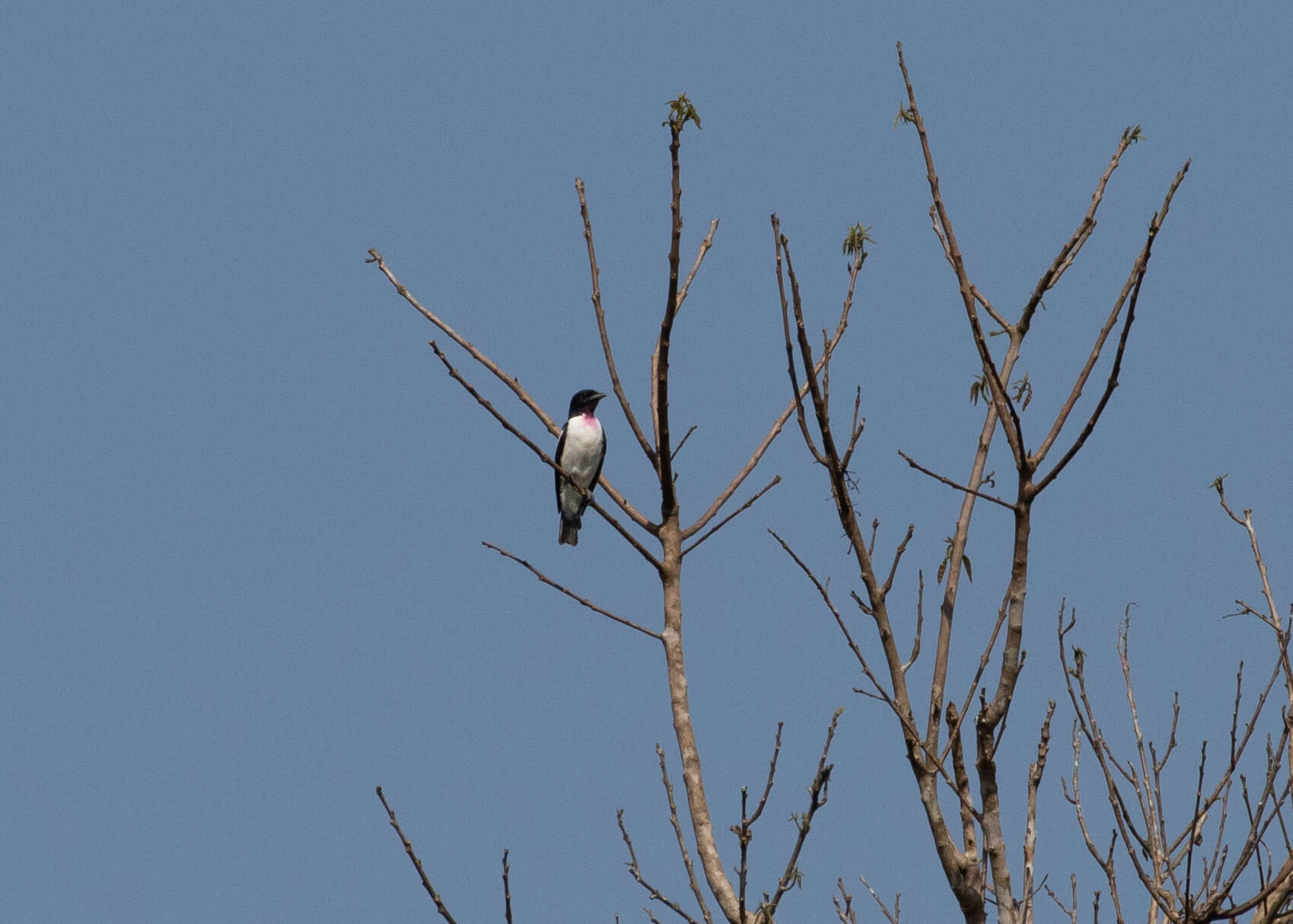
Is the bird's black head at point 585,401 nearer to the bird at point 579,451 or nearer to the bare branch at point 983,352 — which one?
the bird at point 579,451

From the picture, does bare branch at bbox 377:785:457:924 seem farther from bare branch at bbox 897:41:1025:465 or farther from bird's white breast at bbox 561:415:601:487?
bird's white breast at bbox 561:415:601:487

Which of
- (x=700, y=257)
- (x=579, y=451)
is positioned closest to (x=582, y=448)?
(x=579, y=451)

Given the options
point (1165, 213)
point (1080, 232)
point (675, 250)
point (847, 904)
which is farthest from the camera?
point (847, 904)

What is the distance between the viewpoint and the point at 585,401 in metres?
13.4

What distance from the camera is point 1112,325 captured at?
4059 millimetres

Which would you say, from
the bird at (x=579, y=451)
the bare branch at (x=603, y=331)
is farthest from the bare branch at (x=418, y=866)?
the bird at (x=579, y=451)

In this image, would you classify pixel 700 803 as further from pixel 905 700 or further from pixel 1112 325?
pixel 1112 325

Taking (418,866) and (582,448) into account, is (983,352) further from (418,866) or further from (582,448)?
(582,448)

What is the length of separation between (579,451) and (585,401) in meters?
0.81

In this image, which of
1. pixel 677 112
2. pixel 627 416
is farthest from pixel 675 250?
pixel 627 416

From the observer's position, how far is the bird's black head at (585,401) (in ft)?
43.8

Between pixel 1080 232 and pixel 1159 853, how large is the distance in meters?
2.23

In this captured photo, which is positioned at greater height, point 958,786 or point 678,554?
point 678,554

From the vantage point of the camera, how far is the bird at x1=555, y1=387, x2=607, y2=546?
1278 cm
